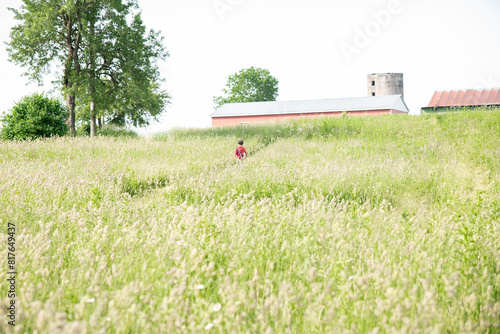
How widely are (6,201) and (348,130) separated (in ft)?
55.2

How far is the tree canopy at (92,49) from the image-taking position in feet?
79.7

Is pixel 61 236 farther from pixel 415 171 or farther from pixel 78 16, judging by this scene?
pixel 78 16

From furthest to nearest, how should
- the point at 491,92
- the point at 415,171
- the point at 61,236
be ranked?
the point at 491,92 < the point at 415,171 < the point at 61,236

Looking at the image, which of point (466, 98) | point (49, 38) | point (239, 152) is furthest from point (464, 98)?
point (49, 38)

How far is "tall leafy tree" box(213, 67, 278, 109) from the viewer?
6519cm

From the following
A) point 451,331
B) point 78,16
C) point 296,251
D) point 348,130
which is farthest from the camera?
point 78,16

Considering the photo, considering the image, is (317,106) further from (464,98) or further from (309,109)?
(464,98)

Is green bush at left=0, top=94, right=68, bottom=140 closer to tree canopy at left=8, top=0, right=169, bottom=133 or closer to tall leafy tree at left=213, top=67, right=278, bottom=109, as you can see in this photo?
tree canopy at left=8, top=0, right=169, bottom=133

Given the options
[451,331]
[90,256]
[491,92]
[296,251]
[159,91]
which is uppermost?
[159,91]

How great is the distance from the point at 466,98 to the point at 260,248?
117 ft

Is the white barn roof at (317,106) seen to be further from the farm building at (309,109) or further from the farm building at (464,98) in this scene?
the farm building at (464,98)

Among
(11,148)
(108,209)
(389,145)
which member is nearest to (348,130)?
(389,145)

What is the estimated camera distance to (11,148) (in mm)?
13766

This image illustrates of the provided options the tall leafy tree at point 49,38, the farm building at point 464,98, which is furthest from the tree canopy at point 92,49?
the farm building at point 464,98
